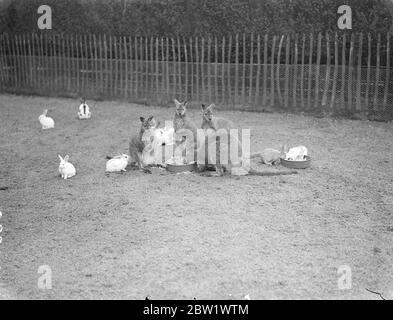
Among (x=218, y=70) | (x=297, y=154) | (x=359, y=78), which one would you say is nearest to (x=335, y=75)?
(x=359, y=78)

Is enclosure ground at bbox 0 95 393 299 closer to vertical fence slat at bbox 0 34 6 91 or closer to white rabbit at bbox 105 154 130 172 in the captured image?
white rabbit at bbox 105 154 130 172

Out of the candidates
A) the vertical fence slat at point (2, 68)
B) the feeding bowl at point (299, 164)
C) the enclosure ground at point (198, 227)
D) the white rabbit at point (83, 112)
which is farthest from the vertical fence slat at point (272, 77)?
the vertical fence slat at point (2, 68)

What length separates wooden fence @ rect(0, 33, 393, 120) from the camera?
1229 cm

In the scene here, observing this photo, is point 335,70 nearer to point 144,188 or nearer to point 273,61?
point 273,61

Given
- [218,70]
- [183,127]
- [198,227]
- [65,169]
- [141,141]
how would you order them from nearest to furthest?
[198,227] → [65,169] → [141,141] → [183,127] → [218,70]

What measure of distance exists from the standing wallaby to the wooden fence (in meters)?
5.40

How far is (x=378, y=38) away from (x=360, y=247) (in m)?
7.60

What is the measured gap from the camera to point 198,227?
20.7 feet

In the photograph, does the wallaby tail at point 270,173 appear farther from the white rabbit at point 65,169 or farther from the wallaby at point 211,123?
the white rabbit at point 65,169

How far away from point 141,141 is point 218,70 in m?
5.87

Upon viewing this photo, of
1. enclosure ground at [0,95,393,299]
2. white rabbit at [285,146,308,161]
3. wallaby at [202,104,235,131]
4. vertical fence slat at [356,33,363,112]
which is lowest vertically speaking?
enclosure ground at [0,95,393,299]

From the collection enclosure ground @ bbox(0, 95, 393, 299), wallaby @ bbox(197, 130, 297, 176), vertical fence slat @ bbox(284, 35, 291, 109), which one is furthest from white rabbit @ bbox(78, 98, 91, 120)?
wallaby @ bbox(197, 130, 297, 176)

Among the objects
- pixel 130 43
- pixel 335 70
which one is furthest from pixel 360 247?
pixel 130 43

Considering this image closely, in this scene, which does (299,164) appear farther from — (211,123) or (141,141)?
(141,141)
